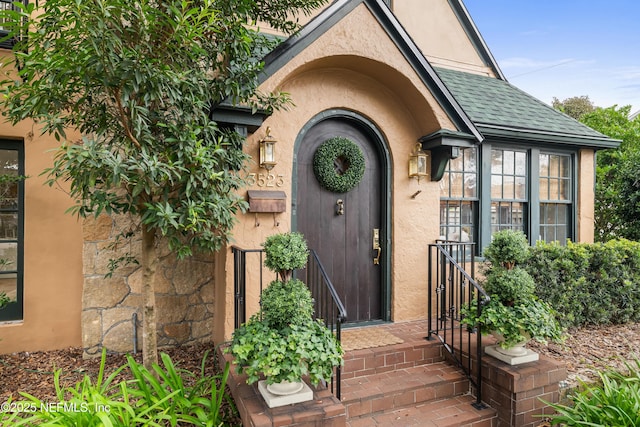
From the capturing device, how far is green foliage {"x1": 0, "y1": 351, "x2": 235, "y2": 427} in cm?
252

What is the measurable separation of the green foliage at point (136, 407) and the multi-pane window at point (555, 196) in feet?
19.8

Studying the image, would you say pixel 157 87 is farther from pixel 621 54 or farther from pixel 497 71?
pixel 621 54

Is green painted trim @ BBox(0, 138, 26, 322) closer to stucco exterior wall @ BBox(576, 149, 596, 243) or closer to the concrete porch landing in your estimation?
the concrete porch landing

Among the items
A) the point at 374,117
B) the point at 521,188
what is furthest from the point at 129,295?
the point at 521,188

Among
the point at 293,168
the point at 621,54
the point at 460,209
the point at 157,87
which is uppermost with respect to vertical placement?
the point at 621,54

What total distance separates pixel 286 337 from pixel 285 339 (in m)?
0.03

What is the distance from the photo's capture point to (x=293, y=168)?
14.3 ft

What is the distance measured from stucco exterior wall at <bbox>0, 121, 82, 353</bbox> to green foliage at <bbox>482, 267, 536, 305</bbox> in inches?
184

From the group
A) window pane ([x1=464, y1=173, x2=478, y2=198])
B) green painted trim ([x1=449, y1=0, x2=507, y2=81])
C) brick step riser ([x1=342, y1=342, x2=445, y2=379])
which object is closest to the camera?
brick step riser ([x1=342, y1=342, x2=445, y2=379])

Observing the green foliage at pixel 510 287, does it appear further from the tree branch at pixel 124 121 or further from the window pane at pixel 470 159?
the tree branch at pixel 124 121

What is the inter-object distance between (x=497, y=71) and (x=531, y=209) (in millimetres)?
3478

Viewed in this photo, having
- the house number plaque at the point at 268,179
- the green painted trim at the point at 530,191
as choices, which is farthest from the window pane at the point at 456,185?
the house number plaque at the point at 268,179

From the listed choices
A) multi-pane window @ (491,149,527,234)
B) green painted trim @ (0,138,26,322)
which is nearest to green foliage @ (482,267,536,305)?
multi-pane window @ (491,149,527,234)

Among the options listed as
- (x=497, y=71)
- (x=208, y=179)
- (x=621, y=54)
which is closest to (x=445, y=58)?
(x=497, y=71)
